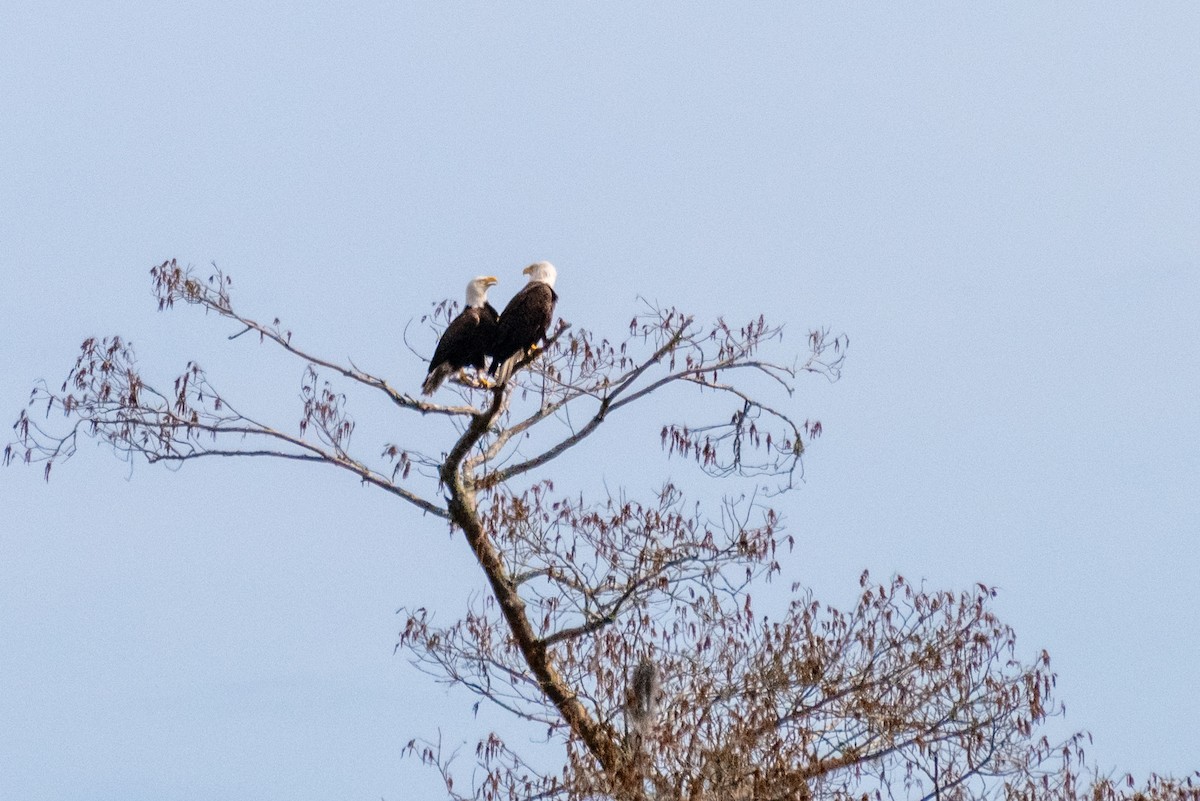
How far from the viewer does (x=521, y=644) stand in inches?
388

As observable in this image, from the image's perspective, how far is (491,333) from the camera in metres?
11.1

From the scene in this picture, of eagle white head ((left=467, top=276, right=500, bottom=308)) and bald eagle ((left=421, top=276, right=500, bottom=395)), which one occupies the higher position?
eagle white head ((left=467, top=276, right=500, bottom=308))

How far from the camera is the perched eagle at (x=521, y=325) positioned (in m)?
10.9

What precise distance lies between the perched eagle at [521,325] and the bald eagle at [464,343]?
7 cm

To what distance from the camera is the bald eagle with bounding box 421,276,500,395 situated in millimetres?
10844

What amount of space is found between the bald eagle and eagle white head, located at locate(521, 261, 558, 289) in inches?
19.5

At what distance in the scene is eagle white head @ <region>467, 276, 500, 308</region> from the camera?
11312mm

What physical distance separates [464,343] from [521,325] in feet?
1.13

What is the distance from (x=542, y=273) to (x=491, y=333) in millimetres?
823

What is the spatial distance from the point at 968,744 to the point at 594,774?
202 centimetres

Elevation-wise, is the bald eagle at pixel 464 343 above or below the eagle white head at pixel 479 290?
below

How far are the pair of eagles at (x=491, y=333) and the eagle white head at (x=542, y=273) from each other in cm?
26

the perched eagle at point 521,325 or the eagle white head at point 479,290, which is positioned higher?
the eagle white head at point 479,290

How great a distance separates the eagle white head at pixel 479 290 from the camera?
11.3 metres
